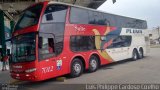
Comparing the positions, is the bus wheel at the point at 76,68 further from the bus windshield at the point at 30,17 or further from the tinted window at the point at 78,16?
the bus windshield at the point at 30,17

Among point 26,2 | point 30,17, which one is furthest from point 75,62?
point 26,2

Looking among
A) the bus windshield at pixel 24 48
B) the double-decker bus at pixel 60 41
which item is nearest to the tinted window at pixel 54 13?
the double-decker bus at pixel 60 41

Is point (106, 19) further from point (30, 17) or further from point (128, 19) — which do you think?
point (30, 17)

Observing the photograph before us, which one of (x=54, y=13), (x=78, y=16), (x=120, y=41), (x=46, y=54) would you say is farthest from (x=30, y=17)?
(x=120, y=41)

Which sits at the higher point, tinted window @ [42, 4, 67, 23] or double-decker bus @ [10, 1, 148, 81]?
tinted window @ [42, 4, 67, 23]

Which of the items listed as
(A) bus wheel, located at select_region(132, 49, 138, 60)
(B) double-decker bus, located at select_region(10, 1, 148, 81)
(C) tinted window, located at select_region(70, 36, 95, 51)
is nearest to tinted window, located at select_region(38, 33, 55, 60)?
(B) double-decker bus, located at select_region(10, 1, 148, 81)

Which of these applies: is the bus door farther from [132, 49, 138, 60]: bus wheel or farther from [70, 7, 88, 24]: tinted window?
[132, 49, 138, 60]: bus wheel

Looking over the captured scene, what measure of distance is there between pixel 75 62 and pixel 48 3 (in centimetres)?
333

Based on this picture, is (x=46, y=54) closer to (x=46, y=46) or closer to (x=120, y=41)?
(x=46, y=46)

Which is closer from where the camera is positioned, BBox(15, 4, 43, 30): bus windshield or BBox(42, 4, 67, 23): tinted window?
BBox(15, 4, 43, 30): bus windshield

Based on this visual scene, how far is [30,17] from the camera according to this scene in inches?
501

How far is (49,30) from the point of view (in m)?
12.4

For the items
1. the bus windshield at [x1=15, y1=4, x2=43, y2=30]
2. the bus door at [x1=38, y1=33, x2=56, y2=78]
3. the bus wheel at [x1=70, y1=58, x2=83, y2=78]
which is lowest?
the bus wheel at [x1=70, y1=58, x2=83, y2=78]

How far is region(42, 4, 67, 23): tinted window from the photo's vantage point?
12.5 m
